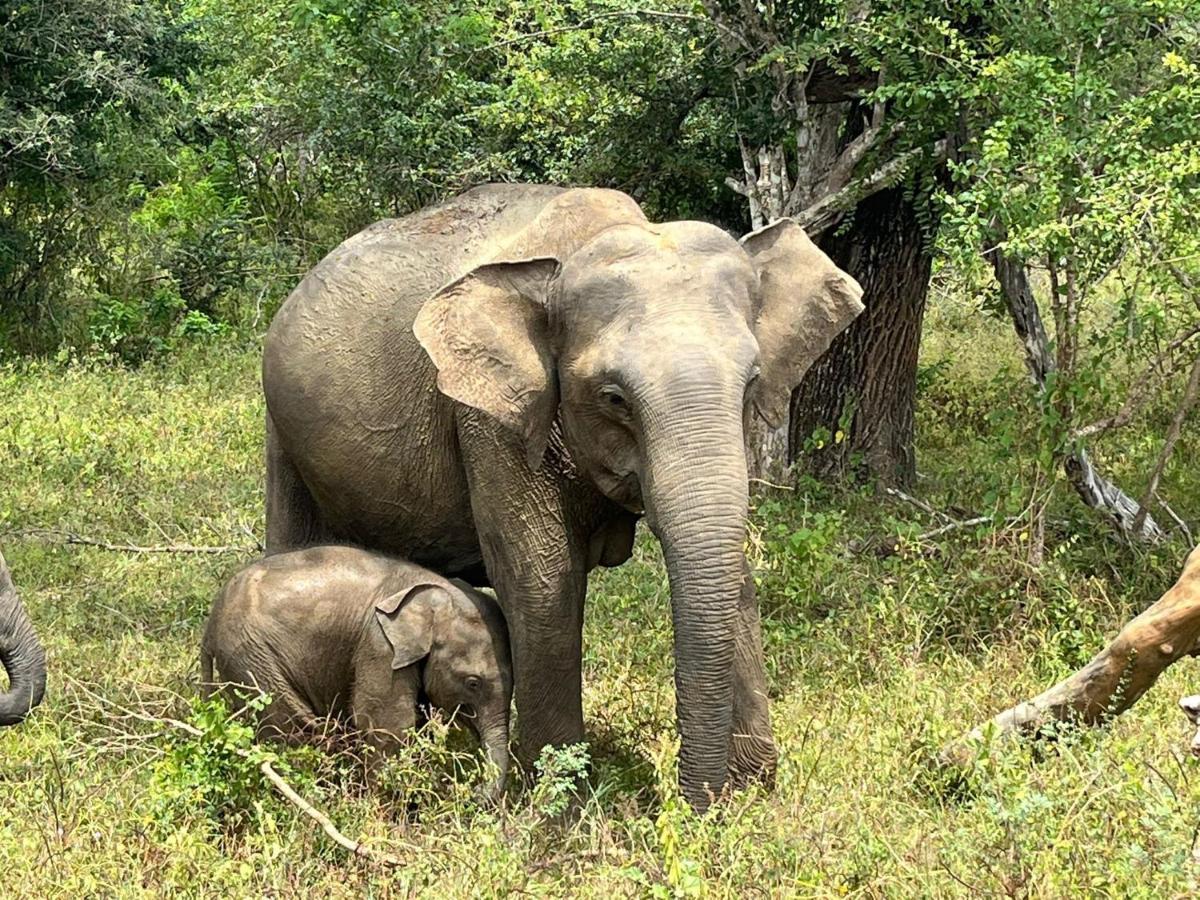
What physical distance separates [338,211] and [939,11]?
7656 mm

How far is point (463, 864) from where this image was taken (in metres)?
4.70

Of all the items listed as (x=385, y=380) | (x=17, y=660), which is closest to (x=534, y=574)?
(x=385, y=380)

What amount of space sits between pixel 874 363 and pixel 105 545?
4.36 m

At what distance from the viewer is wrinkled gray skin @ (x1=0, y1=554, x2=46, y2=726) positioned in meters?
5.29

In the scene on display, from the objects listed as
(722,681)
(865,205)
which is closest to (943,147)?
(865,205)

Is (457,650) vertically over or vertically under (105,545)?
over

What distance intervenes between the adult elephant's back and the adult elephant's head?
0.48 meters

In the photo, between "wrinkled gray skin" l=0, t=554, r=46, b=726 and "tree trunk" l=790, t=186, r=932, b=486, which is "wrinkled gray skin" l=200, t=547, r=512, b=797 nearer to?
"wrinkled gray skin" l=0, t=554, r=46, b=726

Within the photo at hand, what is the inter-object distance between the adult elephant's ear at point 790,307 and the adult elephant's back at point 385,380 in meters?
0.75

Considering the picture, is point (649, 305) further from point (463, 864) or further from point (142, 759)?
point (142, 759)

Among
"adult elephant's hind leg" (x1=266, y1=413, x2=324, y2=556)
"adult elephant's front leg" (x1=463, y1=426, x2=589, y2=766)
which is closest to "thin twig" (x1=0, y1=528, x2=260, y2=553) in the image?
"adult elephant's hind leg" (x1=266, y1=413, x2=324, y2=556)

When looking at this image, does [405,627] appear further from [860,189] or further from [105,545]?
[860,189]

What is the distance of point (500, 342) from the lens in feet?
16.1

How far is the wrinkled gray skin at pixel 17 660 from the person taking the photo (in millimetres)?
5285
